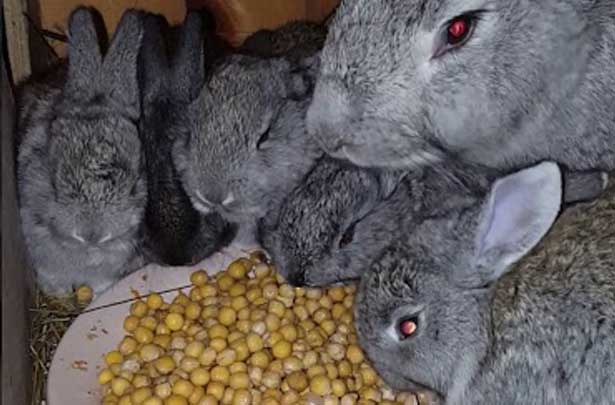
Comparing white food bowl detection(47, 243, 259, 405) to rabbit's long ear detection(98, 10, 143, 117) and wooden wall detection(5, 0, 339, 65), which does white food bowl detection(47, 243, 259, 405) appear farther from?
wooden wall detection(5, 0, 339, 65)

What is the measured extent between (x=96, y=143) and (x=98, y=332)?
14.6 inches

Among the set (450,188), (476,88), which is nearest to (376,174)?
(450,188)

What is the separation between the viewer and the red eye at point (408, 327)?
7.27 ft

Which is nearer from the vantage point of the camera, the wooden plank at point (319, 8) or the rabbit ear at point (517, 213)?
the rabbit ear at point (517, 213)

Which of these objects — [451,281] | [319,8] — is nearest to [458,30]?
[451,281]

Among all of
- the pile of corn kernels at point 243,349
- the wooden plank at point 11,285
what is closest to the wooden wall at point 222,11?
the wooden plank at point 11,285

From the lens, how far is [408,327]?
7.29ft

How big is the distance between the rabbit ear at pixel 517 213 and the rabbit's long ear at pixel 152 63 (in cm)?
78

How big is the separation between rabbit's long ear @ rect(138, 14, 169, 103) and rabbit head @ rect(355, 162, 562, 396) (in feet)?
2.13

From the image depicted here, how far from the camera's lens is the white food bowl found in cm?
250

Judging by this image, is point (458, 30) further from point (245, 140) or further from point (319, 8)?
point (319, 8)

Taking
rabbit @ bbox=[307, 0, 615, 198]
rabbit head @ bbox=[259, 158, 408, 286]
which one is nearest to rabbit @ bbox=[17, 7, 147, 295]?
rabbit head @ bbox=[259, 158, 408, 286]

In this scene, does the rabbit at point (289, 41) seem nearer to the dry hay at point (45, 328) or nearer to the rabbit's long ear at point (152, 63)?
the rabbit's long ear at point (152, 63)

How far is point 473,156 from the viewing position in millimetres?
2344
